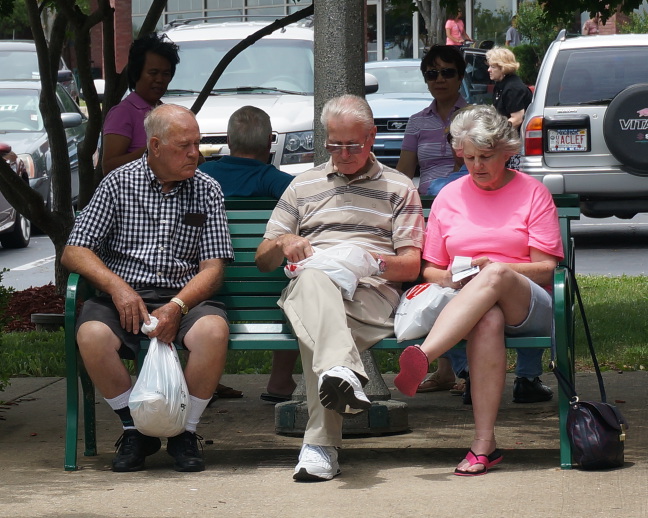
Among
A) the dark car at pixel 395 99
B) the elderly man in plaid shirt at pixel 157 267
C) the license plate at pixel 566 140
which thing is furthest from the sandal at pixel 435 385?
the dark car at pixel 395 99

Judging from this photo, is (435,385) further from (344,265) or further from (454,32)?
(454,32)

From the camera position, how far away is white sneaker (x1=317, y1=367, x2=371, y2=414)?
15.7 feet

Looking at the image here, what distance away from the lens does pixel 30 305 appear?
9.93 m

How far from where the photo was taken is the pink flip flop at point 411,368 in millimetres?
4957

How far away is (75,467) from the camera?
17.1ft

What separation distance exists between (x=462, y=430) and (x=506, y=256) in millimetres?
895

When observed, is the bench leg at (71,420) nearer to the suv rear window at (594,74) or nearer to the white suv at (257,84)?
the white suv at (257,84)

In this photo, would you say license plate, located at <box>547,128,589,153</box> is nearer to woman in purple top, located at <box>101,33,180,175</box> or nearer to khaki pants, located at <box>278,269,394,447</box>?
woman in purple top, located at <box>101,33,180,175</box>

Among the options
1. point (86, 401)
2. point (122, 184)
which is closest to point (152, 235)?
point (122, 184)

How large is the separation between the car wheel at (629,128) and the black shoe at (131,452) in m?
7.32

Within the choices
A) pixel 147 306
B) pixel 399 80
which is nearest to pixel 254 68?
pixel 399 80

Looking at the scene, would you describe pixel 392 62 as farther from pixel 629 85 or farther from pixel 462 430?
pixel 462 430

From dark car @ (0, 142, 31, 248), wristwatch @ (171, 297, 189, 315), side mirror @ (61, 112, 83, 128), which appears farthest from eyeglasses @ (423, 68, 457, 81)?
side mirror @ (61, 112, 83, 128)

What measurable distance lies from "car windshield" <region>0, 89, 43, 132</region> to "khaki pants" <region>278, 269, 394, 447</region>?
1011 centimetres
